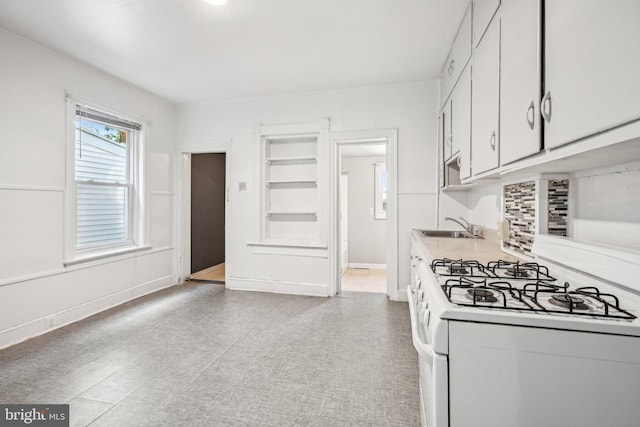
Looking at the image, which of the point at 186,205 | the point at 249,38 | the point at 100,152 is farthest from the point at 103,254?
the point at 249,38

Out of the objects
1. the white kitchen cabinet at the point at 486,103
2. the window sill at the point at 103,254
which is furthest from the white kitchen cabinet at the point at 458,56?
the window sill at the point at 103,254

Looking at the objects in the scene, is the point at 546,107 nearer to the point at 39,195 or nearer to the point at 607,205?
the point at 607,205

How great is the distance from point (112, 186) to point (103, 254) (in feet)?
2.72

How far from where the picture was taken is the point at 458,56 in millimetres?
2537

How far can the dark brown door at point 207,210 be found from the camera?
17.1ft

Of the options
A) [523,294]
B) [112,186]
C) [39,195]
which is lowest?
→ [523,294]

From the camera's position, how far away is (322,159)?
3.99 metres

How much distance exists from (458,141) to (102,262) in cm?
391

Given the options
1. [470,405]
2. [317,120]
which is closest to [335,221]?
[317,120]

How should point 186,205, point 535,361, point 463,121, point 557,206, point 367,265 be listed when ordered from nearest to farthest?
point 535,361, point 557,206, point 463,121, point 186,205, point 367,265

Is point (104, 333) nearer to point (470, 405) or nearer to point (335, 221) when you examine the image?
point (335, 221)

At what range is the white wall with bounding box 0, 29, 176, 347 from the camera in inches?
101

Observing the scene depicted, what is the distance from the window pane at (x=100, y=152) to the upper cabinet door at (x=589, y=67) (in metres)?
4.01

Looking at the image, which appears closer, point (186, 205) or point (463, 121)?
point (463, 121)
